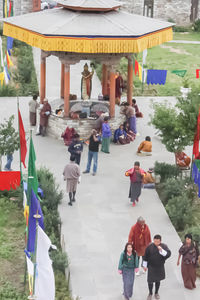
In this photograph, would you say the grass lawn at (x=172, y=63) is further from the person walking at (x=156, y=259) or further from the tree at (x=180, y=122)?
the person walking at (x=156, y=259)

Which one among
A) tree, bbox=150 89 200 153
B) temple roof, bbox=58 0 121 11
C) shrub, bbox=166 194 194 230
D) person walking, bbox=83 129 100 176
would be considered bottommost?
shrub, bbox=166 194 194 230

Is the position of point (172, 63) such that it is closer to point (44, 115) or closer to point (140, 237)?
point (44, 115)

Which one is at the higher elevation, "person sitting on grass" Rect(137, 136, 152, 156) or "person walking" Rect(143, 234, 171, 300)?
"person walking" Rect(143, 234, 171, 300)

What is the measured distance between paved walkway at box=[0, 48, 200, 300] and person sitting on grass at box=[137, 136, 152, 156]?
0.23 m

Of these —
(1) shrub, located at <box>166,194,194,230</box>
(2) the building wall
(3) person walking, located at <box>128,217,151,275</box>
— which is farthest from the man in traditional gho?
(2) the building wall

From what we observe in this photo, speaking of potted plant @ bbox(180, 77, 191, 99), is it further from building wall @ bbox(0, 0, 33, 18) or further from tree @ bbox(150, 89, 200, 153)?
building wall @ bbox(0, 0, 33, 18)

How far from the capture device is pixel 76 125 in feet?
68.2

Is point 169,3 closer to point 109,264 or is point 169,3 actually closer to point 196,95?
point 196,95

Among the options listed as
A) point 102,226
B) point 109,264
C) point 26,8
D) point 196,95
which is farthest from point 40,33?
point 26,8

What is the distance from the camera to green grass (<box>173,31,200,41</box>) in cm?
3969

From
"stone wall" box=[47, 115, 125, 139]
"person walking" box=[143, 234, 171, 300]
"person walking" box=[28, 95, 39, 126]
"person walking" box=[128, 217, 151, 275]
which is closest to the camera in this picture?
"person walking" box=[143, 234, 171, 300]

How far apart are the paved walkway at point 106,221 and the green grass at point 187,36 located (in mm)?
19355

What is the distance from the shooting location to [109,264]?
13766mm

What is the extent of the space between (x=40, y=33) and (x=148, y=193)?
589 centimetres
